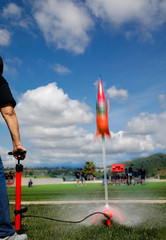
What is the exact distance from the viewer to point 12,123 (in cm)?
312

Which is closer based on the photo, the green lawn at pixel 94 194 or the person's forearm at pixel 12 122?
the person's forearm at pixel 12 122

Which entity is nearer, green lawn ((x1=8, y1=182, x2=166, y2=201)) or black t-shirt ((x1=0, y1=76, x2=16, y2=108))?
black t-shirt ((x1=0, y1=76, x2=16, y2=108))

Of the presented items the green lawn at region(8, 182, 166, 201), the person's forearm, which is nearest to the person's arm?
the person's forearm

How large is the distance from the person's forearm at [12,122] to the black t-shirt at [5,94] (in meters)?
0.07

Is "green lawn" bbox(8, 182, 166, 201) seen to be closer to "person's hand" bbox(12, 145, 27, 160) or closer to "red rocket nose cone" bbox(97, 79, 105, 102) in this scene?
"red rocket nose cone" bbox(97, 79, 105, 102)

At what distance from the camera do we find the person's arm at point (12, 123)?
3098mm

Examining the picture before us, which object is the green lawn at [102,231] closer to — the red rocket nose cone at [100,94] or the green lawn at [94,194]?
the red rocket nose cone at [100,94]

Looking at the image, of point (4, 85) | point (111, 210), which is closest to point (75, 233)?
point (111, 210)

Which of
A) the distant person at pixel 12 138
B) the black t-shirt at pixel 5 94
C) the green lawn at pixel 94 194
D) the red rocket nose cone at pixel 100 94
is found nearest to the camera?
the distant person at pixel 12 138

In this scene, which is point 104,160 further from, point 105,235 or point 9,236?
point 9,236

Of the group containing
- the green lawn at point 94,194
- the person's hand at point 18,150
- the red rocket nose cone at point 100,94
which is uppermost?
the red rocket nose cone at point 100,94

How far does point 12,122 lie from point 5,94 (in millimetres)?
368

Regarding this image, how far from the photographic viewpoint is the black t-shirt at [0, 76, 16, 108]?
306 cm

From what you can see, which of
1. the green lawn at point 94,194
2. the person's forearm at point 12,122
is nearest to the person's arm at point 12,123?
the person's forearm at point 12,122
